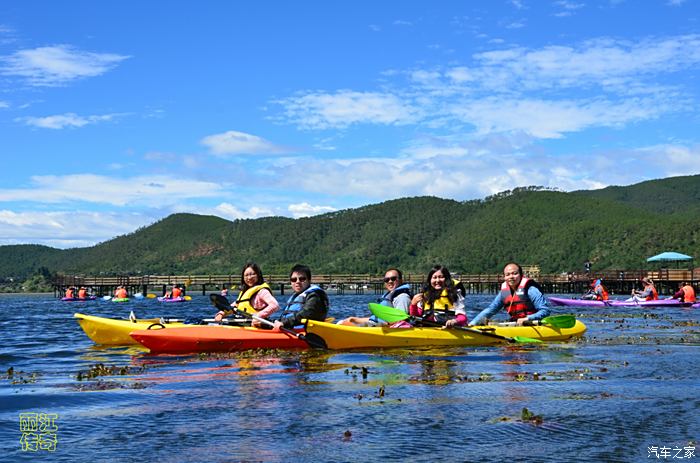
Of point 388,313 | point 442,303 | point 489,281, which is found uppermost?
point 489,281

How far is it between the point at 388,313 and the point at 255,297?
276cm

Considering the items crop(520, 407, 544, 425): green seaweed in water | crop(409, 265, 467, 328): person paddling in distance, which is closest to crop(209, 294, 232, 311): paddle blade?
crop(409, 265, 467, 328): person paddling in distance

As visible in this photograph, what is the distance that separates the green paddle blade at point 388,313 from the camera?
16.1m

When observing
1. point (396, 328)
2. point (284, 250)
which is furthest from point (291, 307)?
point (284, 250)

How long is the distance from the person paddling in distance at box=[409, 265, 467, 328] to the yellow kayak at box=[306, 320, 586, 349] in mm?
305

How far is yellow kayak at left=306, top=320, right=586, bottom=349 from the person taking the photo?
50.2 feet

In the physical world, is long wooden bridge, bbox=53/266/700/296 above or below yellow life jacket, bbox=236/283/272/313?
above

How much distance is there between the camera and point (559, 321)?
18078 millimetres

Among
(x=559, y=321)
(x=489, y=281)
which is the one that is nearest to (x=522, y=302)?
(x=559, y=321)

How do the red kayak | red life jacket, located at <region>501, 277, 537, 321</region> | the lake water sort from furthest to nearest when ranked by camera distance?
red life jacket, located at <region>501, 277, 537, 321</region> < the red kayak < the lake water

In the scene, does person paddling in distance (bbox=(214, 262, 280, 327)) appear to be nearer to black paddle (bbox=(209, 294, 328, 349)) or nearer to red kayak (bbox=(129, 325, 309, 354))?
black paddle (bbox=(209, 294, 328, 349))

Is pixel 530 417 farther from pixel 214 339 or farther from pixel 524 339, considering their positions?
pixel 524 339

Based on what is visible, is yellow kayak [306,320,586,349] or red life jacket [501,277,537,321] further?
red life jacket [501,277,537,321]

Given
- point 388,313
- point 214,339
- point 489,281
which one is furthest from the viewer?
point 489,281
